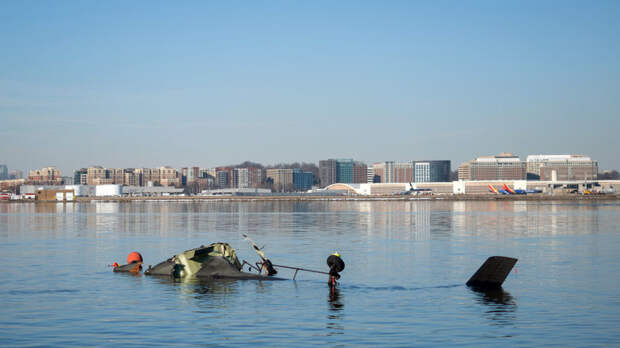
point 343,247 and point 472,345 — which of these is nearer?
point 472,345

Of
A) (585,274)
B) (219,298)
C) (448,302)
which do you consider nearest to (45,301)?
(219,298)

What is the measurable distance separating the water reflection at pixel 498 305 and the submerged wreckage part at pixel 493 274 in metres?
0.53

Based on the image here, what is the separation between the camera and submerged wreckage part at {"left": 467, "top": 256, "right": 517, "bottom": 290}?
117 ft

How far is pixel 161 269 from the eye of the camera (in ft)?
140

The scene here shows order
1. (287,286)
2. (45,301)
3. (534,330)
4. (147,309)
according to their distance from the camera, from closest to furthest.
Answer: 1. (534,330)
2. (147,309)
3. (45,301)
4. (287,286)

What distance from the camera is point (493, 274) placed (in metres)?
36.1

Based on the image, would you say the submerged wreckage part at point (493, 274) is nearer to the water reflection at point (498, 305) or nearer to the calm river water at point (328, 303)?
the water reflection at point (498, 305)

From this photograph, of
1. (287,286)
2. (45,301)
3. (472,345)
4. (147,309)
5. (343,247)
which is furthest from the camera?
(343,247)

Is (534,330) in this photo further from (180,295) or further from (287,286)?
(180,295)

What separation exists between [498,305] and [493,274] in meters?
4.74

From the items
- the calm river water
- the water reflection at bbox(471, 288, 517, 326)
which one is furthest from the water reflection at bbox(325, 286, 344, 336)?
the water reflection at bbox(471, 288, 517, 326)

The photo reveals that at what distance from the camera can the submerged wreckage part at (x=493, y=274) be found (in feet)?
117

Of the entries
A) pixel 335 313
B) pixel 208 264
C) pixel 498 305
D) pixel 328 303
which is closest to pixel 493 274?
pixel 498 305

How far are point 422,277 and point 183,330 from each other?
18367 millimetres
